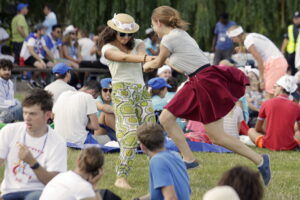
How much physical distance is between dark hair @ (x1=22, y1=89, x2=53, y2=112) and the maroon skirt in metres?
2.06

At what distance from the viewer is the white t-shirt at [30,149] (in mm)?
5477

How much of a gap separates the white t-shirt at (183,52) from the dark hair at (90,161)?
254cm

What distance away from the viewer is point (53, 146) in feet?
18.0

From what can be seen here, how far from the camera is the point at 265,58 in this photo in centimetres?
1333

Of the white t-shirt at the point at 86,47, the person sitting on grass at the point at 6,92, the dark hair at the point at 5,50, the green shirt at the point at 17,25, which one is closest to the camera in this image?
the person sitting on grass at the point at 6,92

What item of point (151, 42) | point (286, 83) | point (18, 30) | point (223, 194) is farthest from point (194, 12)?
point (223, 194)

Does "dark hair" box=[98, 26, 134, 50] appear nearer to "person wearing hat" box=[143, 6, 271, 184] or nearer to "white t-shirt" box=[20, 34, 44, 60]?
"person wearing hat" box=[143, 6, 271, 184]

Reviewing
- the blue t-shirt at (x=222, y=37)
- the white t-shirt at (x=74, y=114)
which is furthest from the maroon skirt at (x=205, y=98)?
the blue t-shirt at (x=222, y=37)

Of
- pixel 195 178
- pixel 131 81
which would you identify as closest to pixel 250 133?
pixel 195 178

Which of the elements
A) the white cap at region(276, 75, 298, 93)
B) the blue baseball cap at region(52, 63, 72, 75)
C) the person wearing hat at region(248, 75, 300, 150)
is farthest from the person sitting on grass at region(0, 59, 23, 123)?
the white cap at region(276, 75, 298, 93)

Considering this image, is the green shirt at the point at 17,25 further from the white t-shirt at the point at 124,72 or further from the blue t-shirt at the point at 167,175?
the blue t-shirt at the point at 167,175

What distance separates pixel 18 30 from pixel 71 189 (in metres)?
13.1

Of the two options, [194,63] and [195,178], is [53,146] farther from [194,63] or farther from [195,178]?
[195,178]

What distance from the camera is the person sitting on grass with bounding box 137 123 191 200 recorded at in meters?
5.35
